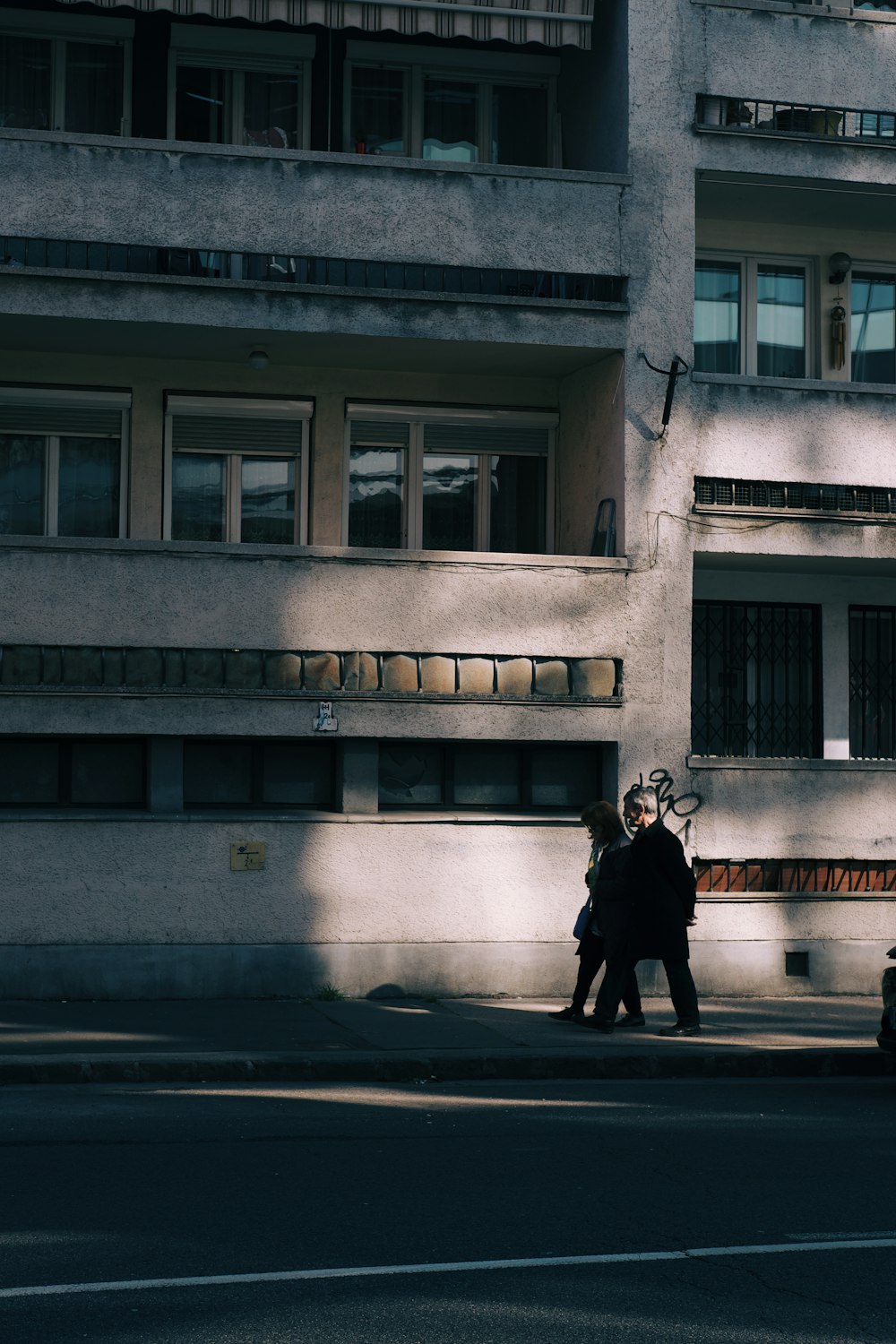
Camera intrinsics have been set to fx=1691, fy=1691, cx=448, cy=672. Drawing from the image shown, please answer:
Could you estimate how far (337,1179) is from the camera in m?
7.96

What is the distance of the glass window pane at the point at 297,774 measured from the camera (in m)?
15.1

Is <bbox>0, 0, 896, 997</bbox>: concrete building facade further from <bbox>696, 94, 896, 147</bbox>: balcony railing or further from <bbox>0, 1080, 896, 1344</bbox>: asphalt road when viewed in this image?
<bbox>0, 1080, 896, 1344</bbox>: asphalt road

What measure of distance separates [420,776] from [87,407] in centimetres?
456

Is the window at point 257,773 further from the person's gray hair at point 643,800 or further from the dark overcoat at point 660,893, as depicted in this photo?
the dark overcoat at point 660,893

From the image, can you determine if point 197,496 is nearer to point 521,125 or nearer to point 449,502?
point 449,502

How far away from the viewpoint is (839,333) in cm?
1695

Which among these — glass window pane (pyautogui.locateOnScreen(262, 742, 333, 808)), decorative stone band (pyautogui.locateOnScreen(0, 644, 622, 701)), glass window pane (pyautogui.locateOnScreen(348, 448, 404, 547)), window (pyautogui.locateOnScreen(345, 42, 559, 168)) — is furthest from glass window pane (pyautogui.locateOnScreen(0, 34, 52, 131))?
glass window pane (pyautogui.locateOnScreen(262, 742, 333, 808))

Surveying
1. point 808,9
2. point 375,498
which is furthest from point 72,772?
point 808,9

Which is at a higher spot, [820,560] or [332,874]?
[820,560]

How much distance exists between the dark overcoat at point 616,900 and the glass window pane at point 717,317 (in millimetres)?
5949

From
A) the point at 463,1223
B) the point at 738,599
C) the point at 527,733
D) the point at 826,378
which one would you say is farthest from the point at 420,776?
the point at 463,1223

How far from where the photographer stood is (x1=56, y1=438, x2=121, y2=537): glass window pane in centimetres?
1559

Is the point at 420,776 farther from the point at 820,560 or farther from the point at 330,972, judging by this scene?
the point at 820,560

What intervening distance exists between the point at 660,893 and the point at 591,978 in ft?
3.52
